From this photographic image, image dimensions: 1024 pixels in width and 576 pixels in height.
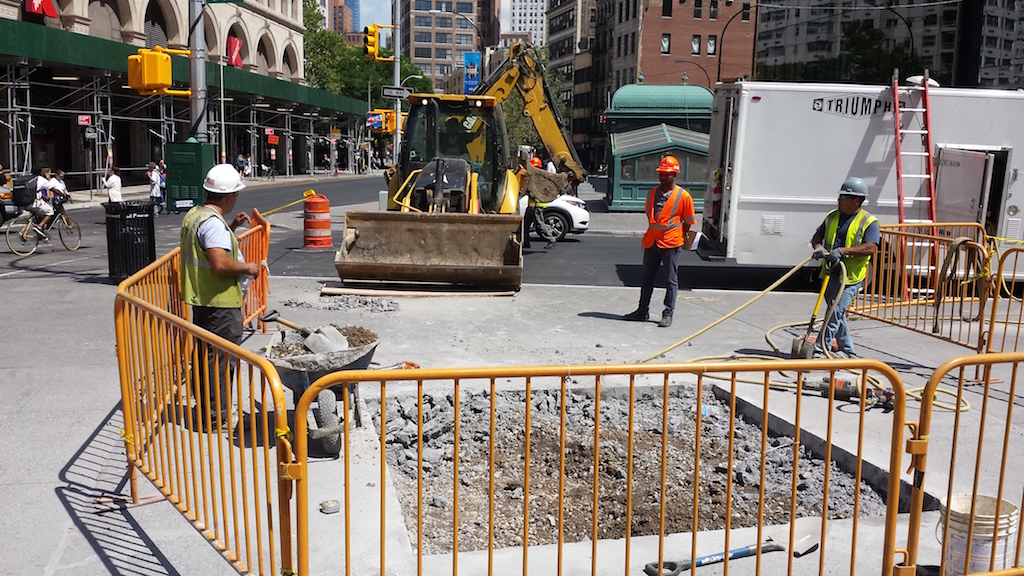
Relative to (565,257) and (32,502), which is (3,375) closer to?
(32,502)

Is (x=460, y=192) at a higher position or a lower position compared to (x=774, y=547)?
higher

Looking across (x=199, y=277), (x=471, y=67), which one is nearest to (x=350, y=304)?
(x=199, y=277)

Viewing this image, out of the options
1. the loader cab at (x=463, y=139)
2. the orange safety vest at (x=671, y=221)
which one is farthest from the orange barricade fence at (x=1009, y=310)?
the loader cab at (x=463, y=139)

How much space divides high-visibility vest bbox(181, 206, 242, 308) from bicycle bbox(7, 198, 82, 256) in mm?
11739

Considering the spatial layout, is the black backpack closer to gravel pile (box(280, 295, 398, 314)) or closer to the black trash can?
the black trash can

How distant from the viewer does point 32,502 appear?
5.03 m

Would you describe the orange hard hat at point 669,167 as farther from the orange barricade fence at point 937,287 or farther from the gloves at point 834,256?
the gloves at point 834,256

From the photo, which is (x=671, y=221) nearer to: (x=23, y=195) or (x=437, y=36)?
(x=23, y=195)

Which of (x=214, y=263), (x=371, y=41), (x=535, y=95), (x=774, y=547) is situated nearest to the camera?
(x=774, y=547)

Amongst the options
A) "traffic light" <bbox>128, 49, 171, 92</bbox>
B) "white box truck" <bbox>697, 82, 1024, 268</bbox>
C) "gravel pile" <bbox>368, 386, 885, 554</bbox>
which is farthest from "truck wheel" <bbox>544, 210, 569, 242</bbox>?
"gravel pile" <bbox>368, 386, 885, 554</bbox>

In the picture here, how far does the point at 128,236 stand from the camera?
12.1 meters

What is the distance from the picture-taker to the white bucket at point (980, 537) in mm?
4102

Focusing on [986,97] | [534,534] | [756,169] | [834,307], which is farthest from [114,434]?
[986,97]

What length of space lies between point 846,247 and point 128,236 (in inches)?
363
